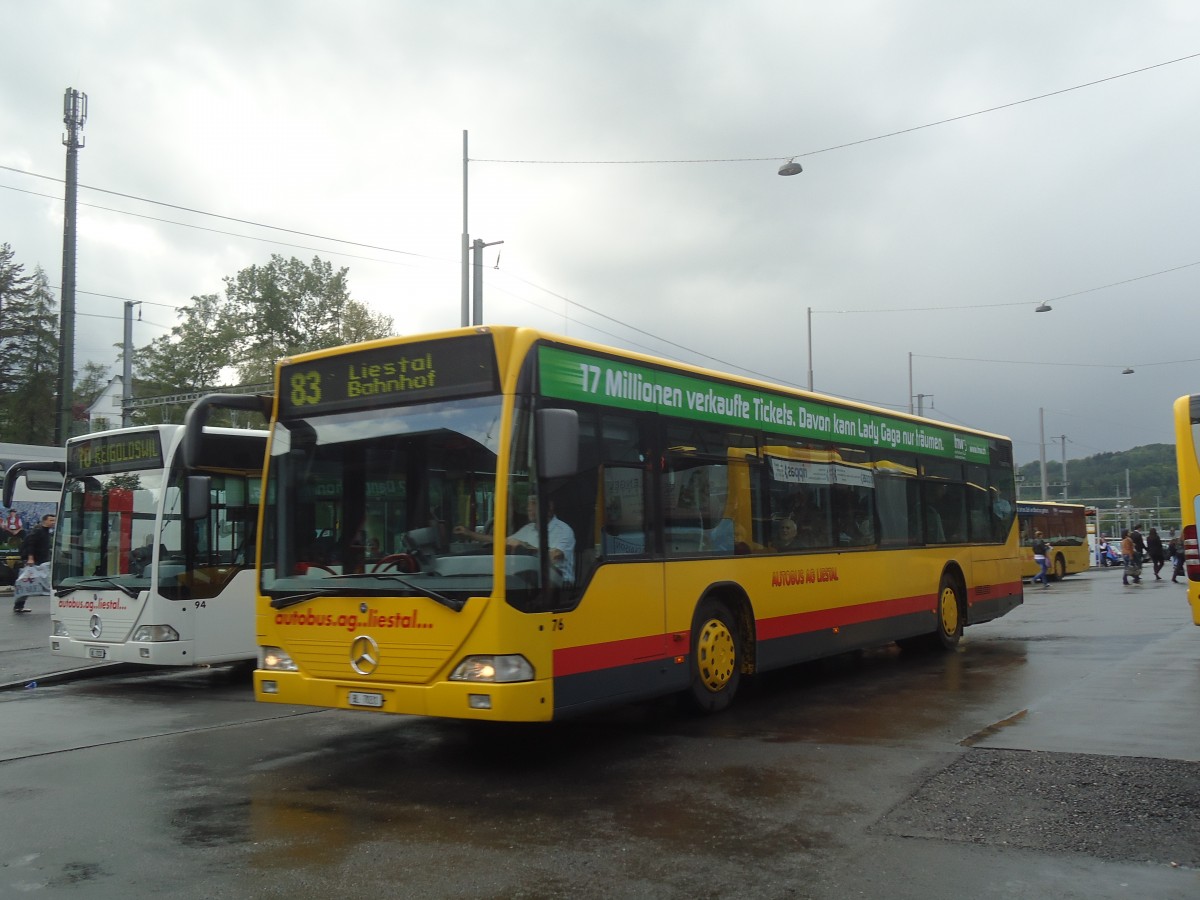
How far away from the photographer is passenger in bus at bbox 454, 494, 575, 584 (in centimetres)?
720

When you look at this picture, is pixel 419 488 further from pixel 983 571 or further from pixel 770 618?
pixel 983 571

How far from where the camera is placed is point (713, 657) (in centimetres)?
945

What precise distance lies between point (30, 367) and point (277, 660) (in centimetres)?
6251

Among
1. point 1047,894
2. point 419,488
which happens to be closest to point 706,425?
point 419,488

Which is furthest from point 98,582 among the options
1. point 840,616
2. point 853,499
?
point 853,499

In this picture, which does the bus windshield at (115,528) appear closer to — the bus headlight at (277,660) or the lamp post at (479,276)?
the bus headlight at (277,660)

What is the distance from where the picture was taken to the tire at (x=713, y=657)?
9.20 meters

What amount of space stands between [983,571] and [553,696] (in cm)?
1023

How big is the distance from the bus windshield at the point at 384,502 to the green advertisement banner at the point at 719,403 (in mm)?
779

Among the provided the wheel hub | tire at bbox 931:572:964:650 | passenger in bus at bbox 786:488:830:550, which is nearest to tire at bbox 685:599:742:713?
the wheel hub

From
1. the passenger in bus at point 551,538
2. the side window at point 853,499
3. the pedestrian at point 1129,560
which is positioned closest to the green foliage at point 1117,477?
the pedestrian at point 1129,560

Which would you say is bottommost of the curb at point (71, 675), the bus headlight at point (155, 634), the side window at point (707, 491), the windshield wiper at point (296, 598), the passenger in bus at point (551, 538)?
the curb at point (71, 675)

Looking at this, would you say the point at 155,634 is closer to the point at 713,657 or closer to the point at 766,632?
the point at 713,657

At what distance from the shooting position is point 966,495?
50.4 ft
